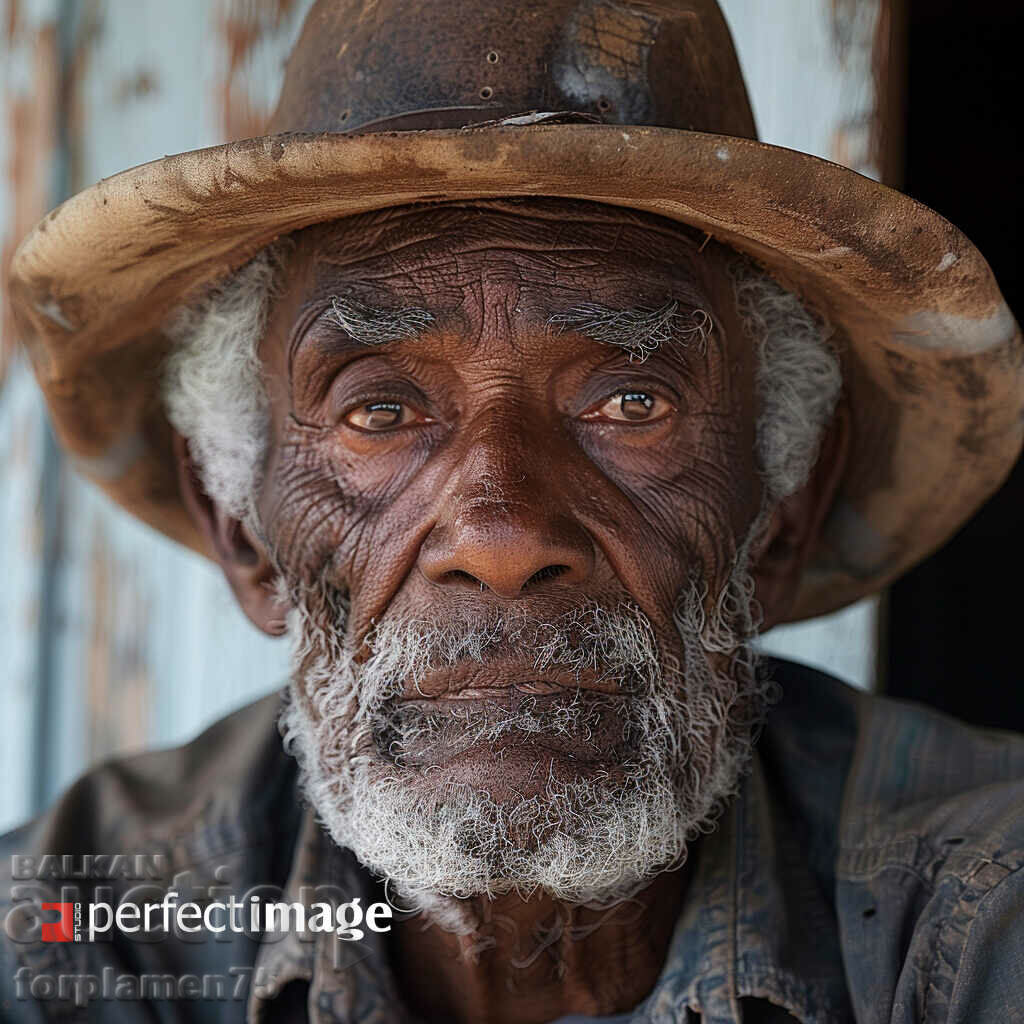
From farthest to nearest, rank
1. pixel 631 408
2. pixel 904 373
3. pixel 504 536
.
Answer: pixel 904 373 → pixel 631 408 → pixel 504 536

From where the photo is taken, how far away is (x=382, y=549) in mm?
1745

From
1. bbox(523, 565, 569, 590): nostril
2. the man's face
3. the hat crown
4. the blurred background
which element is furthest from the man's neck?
the hat crown

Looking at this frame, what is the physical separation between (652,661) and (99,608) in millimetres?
1576

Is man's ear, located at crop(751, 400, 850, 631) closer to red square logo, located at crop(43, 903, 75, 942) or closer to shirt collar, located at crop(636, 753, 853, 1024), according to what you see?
shirt collar, located at crop(636, 753, 853, 1024)

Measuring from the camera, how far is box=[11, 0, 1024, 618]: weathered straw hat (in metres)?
1.55

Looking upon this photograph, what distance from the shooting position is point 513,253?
1.74 m

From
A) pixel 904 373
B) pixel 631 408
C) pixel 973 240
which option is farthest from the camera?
pixel 973 240

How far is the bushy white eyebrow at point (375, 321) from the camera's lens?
1.74 m

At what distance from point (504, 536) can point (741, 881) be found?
715 mm

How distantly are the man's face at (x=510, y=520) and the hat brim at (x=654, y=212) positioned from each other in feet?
0.36

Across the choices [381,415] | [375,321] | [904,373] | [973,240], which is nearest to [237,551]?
[381,415]

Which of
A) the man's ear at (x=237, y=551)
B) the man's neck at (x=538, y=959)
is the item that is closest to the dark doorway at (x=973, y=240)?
the man's neck at (x=538, y=959)

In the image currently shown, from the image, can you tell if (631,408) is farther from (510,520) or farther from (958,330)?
(958,330)

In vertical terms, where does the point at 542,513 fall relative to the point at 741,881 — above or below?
above
